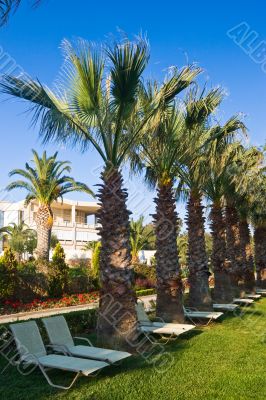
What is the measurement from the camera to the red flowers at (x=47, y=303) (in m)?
17.8

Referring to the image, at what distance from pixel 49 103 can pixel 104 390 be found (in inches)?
211

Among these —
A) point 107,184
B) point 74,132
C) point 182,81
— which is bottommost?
point 107,184

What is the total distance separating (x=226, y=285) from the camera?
17.6m

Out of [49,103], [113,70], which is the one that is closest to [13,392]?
[49,103]

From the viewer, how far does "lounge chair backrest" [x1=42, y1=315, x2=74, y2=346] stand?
24.9ft

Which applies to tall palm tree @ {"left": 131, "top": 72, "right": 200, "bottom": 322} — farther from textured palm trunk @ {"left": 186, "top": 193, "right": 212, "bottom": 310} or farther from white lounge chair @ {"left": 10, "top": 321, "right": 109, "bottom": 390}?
white lounge chair @ {"left": 10, "top": 321, "right": 109, "bottom": 390}

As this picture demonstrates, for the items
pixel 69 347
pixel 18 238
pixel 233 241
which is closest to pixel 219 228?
pixel 233 241

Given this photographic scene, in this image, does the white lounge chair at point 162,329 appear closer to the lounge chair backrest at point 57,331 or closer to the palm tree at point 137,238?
the lounge chair backrest at point 57,331

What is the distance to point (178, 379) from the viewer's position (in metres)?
6.60

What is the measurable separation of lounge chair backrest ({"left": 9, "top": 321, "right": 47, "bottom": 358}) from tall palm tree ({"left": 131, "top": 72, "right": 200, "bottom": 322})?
4.91 metres

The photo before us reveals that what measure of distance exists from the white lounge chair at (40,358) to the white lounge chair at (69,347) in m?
0.23

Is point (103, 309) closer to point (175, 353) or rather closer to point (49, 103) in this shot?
point (175, 353)

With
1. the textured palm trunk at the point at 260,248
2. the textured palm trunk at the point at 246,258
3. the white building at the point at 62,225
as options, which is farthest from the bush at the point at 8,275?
the white building at the point at 62,225

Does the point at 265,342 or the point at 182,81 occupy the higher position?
the point at 182,81
